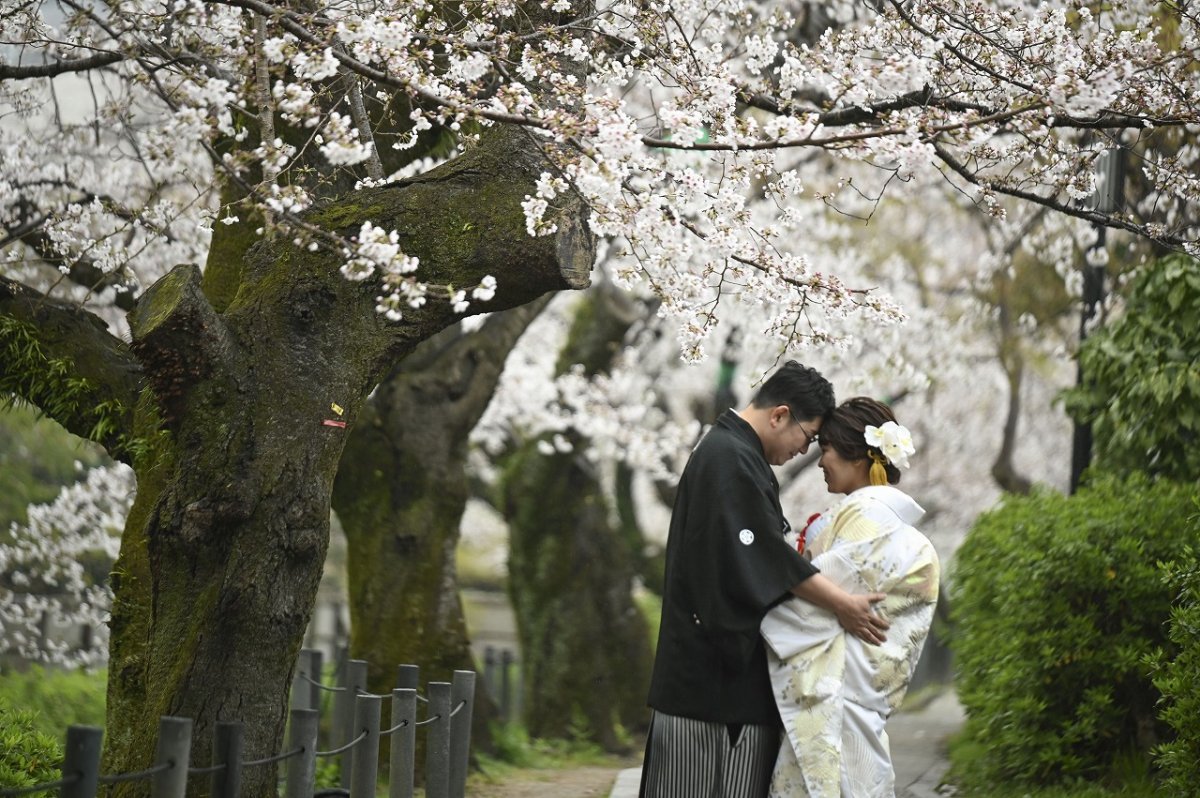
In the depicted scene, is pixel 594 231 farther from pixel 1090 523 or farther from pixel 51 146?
pixel 51 146

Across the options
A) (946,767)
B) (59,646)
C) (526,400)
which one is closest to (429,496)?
(946,767)

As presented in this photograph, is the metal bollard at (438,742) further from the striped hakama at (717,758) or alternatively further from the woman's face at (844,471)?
the woman's face at (844,471)

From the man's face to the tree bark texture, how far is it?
1.04 m

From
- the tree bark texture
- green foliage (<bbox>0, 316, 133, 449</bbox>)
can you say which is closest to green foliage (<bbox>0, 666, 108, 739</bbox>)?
green foliage (<bbox>0, 316, 133, 449</bbox>)

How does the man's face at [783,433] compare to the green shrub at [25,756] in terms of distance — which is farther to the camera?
the green shrub at [25,756]

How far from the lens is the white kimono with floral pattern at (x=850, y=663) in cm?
420

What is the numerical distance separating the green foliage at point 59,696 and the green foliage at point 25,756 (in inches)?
140

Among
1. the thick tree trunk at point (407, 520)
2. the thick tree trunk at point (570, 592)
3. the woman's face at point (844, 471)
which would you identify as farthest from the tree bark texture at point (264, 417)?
the thick tree trunk at point (570, 592)

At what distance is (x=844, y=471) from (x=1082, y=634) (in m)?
3.17

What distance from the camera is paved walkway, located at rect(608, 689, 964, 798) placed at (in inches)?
318

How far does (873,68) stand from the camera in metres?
4.90

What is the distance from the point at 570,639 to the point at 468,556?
72.7ft

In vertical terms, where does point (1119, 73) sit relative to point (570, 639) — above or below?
above

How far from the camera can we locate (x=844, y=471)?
15.5ft
